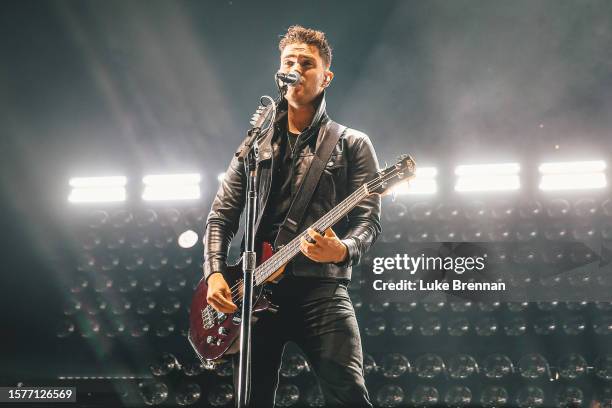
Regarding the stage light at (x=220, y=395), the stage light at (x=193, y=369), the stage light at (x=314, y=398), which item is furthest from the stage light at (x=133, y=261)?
the stage light at (x=314, y=398)

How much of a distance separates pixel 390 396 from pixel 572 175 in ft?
9.62

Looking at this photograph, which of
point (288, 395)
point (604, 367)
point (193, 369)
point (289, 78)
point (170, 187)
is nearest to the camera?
point (289, 78)

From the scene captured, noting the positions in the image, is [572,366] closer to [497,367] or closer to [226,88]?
[497,367]

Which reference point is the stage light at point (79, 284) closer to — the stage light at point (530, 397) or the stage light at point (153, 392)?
the stage light at point (153, 392)

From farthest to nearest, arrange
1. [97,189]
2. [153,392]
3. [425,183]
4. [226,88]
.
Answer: [97,189]
[226,88]
[425,183]
[153,392]

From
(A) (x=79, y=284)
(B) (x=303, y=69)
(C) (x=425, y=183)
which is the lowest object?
(A) (x=79, y=284)

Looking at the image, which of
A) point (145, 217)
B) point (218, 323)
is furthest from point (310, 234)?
point (145, 217)

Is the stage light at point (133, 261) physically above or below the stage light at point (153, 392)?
above

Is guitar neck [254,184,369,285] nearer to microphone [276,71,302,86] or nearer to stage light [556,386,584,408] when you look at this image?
microphone [276,71,302,86]

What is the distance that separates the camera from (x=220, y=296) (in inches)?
94.9

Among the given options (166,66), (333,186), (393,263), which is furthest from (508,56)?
(333,186)

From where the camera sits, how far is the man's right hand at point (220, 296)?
2.40 metres

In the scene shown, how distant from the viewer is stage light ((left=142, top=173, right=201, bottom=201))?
6.66 m

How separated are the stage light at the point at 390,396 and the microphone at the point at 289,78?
168 inches
